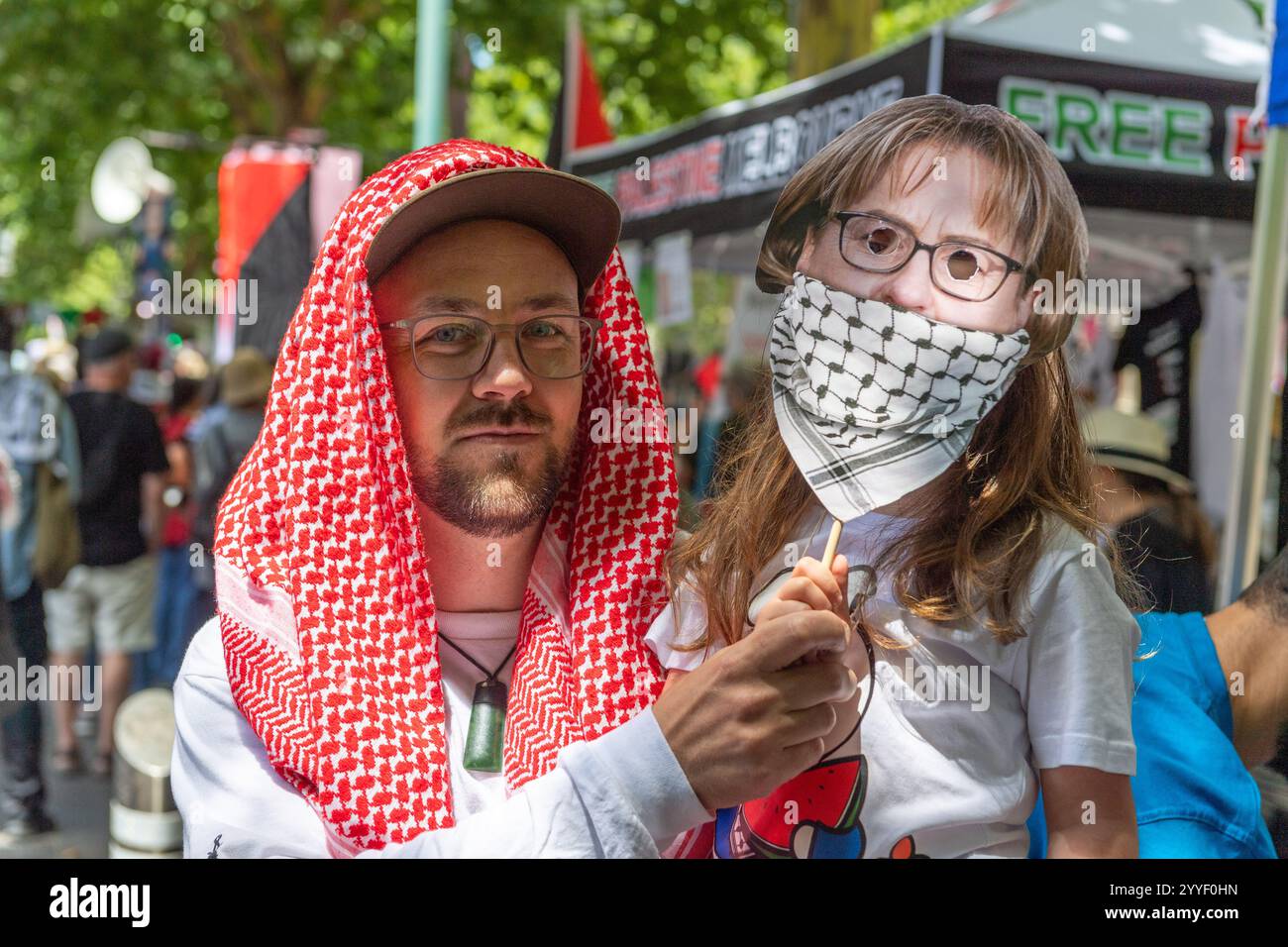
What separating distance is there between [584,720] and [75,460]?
550cm

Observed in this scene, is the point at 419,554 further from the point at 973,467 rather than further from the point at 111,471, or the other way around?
the point at 111,471

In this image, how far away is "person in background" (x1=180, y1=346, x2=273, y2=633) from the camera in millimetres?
5047

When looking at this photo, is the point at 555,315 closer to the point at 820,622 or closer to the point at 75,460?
the point at 820,622

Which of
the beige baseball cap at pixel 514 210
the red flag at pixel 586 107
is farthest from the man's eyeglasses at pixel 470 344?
the red flag at pixel 586 107

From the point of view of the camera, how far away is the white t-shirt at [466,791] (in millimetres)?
1529

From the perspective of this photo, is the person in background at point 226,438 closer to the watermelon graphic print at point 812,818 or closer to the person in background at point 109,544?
the person in background at point 109,544

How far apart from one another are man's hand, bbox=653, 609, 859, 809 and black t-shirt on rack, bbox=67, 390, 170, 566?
5577 millimetres

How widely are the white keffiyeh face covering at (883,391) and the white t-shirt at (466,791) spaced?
14.6 inches

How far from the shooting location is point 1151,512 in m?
2.72

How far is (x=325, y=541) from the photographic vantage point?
1716 mm

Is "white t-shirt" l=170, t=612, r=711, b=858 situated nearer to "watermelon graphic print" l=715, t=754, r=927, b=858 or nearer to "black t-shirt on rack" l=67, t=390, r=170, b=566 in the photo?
"watermelon graphic print" l=715, t=754, r=927, b=858

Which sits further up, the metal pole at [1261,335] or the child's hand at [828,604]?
the metal pole at [1261,335]

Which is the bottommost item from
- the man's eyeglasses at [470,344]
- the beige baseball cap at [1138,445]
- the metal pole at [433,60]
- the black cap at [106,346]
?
the beige baseball cap at [1138,445]
